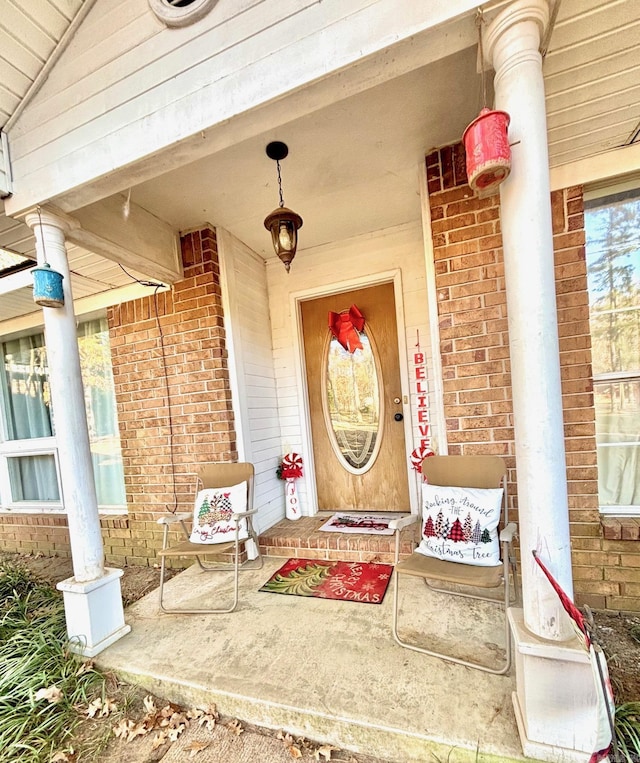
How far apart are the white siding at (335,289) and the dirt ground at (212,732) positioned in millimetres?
1463

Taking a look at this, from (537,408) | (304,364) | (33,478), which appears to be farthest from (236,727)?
(33,478)

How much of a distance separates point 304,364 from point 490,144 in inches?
95.0

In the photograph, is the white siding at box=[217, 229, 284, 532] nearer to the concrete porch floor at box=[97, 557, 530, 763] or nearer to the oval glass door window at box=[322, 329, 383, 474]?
the oval glass door window at box=[322, 329, 383, 474]

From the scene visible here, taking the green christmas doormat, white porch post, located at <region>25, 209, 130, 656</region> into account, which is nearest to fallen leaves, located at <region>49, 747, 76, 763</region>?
white porch post, located at <region>25, 209, 130, 656</region>

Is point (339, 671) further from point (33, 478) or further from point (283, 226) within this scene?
point (33, 478)

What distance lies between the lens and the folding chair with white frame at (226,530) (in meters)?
2.14

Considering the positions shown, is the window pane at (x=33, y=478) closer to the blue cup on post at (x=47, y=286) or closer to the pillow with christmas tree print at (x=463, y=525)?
the blue cup on post at (x=47, y=286)

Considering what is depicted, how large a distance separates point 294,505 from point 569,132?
124 inches

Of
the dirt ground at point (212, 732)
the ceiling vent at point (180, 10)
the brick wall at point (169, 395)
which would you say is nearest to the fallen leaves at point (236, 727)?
the dirt ground at point (212, 732)

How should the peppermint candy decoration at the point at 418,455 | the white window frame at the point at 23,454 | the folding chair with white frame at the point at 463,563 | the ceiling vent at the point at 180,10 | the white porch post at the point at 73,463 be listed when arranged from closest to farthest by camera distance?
the ceiling vent at the point at 180,10 < the folding chair with white frame at the point at 463,563 < the white porch post at the point at 73,463 < the peppermint candy decoration at the point at 418,455 < the white window frame at the point at 23,454

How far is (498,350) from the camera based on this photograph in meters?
2.05

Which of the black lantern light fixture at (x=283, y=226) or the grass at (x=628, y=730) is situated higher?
the black lantern light fixture at (x=283, y=226)

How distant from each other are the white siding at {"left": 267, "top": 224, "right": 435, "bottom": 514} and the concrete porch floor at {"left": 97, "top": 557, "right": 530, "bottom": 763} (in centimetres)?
118

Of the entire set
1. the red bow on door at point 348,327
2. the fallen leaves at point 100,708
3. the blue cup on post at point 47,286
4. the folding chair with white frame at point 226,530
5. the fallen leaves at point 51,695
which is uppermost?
the blue cup on post at point 47,286
